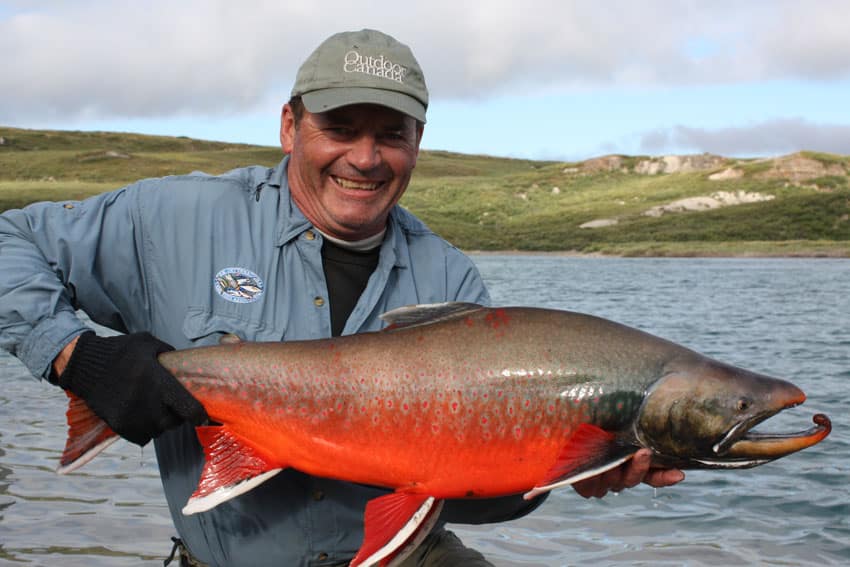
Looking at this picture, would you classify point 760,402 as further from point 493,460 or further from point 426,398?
point 426,398

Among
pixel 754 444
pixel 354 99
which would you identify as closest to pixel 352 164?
pixel 354 99

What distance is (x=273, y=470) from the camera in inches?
110

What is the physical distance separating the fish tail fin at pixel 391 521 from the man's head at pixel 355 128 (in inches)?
41.5

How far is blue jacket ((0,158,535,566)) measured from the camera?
10.2ft

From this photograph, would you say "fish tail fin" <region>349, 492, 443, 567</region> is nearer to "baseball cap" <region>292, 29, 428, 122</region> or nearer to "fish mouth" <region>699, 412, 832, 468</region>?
"fish mouth" <region>699, 412, 832, 468</region>

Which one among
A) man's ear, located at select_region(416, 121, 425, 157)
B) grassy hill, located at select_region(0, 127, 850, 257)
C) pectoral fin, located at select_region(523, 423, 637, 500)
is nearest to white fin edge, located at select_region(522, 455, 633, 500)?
pectoral fin, located at select_region(523, 423, 637, 500)

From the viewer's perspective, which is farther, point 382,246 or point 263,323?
A: point 382,246

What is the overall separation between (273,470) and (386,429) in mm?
370

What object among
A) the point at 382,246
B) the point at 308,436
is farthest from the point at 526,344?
the point at 382,246

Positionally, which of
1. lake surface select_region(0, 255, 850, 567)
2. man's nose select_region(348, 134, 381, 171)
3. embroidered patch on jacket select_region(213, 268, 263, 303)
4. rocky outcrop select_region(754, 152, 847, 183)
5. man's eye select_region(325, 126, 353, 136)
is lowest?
lake surface select_region(0, 255, 850, 567)

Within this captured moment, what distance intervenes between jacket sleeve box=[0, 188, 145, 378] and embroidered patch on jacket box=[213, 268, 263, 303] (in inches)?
11.0

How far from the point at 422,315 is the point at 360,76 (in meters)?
0.89

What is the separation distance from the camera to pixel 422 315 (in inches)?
111

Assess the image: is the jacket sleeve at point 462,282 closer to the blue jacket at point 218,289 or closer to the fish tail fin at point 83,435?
Result: the blue jacket at point 218,289
